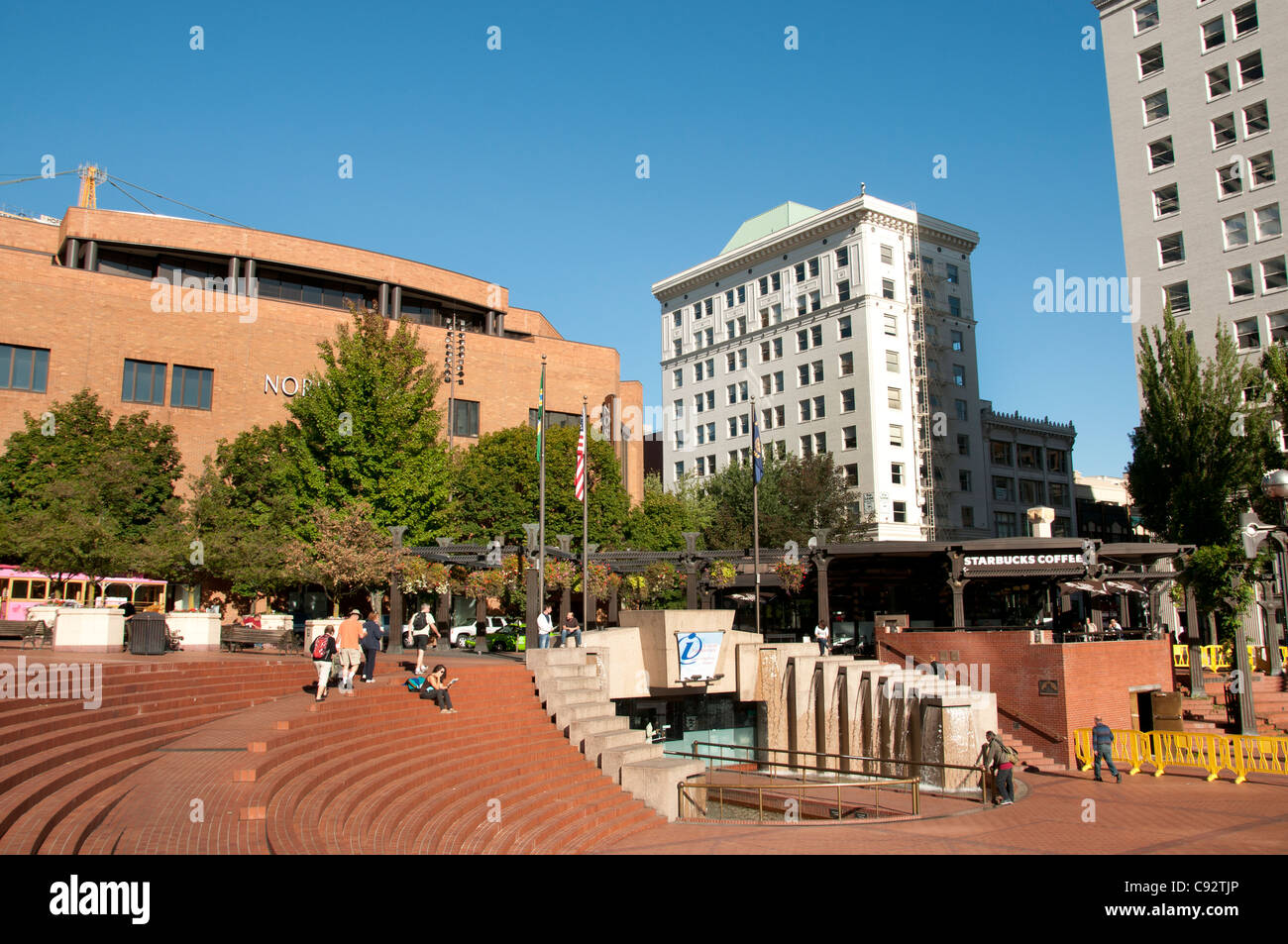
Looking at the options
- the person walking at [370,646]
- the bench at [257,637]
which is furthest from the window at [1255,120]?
the bench at [257,637]

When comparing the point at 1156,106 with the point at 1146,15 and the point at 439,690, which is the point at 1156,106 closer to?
the point at 1146,15

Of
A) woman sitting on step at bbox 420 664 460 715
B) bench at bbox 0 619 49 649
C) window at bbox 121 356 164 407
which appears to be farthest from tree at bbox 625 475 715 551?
woman sitting on step at bbox 420 664 460 715

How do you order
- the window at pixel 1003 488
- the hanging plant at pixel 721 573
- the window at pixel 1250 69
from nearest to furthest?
the hanging plant at pixel 721 573
the window at pixel 1250 69
the window at pixel 1003 488

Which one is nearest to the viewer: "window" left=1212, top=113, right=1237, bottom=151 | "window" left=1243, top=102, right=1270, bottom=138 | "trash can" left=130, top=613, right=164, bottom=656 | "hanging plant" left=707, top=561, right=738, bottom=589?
"trash can" left=130, top=613, right=164, bottom=656

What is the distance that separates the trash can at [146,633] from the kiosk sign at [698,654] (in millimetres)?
13952

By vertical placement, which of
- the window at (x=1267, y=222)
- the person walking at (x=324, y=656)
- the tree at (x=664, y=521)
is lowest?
the person walking at (x=324, y=656)

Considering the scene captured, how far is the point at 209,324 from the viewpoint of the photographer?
157 ft

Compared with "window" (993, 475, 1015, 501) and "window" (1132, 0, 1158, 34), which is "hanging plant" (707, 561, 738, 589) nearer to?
"window" (1132, 0, 1158, 34)

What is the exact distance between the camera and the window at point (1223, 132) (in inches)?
1854

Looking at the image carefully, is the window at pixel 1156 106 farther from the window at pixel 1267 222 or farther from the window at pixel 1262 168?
the window at pixel 1267 222

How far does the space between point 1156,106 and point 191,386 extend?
56.2 metres

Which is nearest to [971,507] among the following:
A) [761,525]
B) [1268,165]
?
[761,525]

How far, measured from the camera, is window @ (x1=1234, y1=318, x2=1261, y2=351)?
45.3 meters

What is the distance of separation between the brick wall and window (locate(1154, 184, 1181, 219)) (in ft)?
107
